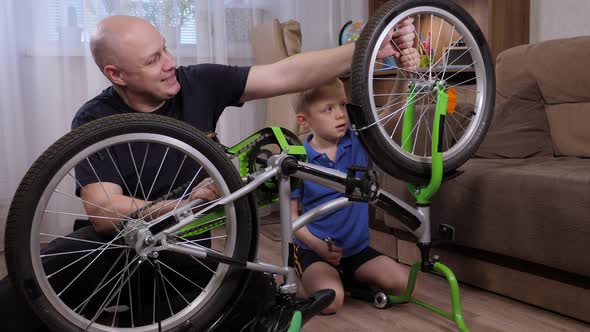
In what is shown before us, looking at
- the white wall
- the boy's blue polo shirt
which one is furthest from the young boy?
the white wall

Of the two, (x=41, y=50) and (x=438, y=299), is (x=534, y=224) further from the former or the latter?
(x=41, y=50)

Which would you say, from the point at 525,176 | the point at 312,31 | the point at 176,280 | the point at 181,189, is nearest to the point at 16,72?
the point at 312,31

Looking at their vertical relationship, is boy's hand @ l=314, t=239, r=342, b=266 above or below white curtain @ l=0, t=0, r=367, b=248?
below

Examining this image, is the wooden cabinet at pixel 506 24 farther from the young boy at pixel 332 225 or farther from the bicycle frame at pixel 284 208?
the bicycle frame at pixel 284 208

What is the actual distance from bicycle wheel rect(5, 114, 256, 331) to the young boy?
1.35 feet

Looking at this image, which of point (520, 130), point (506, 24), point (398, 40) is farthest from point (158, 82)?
point (506, 24)

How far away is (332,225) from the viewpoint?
1746 millimetres

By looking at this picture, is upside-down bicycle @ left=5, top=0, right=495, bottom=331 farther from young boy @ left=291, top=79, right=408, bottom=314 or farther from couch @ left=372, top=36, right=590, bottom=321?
couch @ left=372, top=36, right=590, bottom=321

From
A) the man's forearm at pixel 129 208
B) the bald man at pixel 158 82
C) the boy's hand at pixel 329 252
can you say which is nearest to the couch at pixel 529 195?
the boy's hand at pixel 329 252

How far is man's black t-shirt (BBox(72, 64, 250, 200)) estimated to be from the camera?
1.30m

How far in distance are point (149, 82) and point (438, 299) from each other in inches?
41.4

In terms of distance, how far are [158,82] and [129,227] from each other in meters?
0.42

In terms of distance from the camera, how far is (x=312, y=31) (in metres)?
3.41

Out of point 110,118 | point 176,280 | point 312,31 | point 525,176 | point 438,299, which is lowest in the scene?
point 438,299
